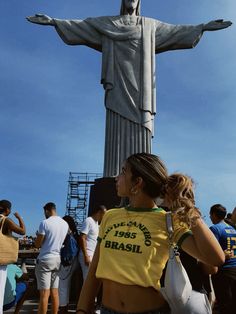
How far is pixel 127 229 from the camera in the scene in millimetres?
1779

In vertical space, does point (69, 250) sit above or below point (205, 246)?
below

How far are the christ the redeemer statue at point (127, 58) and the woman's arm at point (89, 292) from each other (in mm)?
6704

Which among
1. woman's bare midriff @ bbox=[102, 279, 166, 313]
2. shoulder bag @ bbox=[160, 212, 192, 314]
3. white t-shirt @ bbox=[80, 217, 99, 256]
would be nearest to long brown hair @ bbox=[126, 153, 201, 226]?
shoulder bag @ bbox=[160, 212, 192, 314]

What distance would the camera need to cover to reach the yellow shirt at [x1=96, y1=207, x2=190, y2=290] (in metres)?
1.66

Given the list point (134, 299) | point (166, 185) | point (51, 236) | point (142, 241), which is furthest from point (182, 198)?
point (51, 236)

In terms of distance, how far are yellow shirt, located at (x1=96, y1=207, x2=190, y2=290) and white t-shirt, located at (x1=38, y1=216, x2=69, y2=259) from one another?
334cm

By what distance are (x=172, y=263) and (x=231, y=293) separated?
2.57m

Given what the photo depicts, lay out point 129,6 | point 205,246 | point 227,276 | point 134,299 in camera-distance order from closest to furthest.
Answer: point 205,246, point 134,299, point 227,276, point 129,6

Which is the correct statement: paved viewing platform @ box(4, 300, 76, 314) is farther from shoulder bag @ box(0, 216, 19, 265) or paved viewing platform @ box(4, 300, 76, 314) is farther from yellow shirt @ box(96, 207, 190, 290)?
yellow shirt @ box(96, 207, 190, 290)

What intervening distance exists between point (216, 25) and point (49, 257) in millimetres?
7415

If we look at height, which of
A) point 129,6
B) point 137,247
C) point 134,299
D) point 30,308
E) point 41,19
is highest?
point 129,6

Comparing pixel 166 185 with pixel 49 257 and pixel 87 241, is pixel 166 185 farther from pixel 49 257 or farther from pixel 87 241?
pixel 87 241

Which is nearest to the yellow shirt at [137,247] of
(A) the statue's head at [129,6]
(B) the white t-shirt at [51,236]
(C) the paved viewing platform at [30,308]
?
(B) the white t-shirt at [51,236]

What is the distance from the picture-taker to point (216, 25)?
30.9 feet
